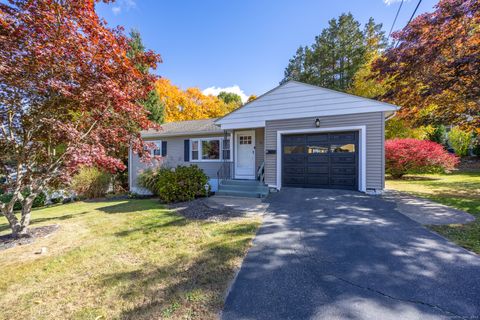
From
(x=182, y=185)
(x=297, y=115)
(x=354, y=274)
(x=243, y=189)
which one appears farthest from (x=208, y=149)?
(x=354, y=274)

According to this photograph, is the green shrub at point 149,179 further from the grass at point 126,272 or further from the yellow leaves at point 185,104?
the yellow leaves at point 185,104

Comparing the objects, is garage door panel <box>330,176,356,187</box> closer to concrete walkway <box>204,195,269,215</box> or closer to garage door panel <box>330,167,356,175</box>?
garage door panel <box>330,167,356,175</box>

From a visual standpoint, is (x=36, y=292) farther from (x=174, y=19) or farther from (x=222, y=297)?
(x=174, y=19)

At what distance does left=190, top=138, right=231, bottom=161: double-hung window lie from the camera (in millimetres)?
10531

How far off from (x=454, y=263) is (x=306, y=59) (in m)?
25.0

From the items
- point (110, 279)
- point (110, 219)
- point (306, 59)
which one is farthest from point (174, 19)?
point (306, 59)

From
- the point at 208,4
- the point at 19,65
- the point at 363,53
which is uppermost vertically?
the point at 363,53

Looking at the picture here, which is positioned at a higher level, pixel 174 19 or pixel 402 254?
pixel 174 19

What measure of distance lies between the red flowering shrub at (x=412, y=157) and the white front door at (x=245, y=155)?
8.59 metres

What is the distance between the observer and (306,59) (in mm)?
23891

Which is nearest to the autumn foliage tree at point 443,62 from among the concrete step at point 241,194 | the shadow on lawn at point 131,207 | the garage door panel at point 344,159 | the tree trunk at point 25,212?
the garage door panel at point 344,159

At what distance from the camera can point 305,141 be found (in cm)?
833

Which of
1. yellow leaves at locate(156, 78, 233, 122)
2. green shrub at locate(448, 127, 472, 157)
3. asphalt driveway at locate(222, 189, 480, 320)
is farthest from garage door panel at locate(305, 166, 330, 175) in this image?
yellow leaves at locate(156, 78, 233, 122)

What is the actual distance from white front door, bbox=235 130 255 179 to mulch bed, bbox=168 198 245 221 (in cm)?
325
